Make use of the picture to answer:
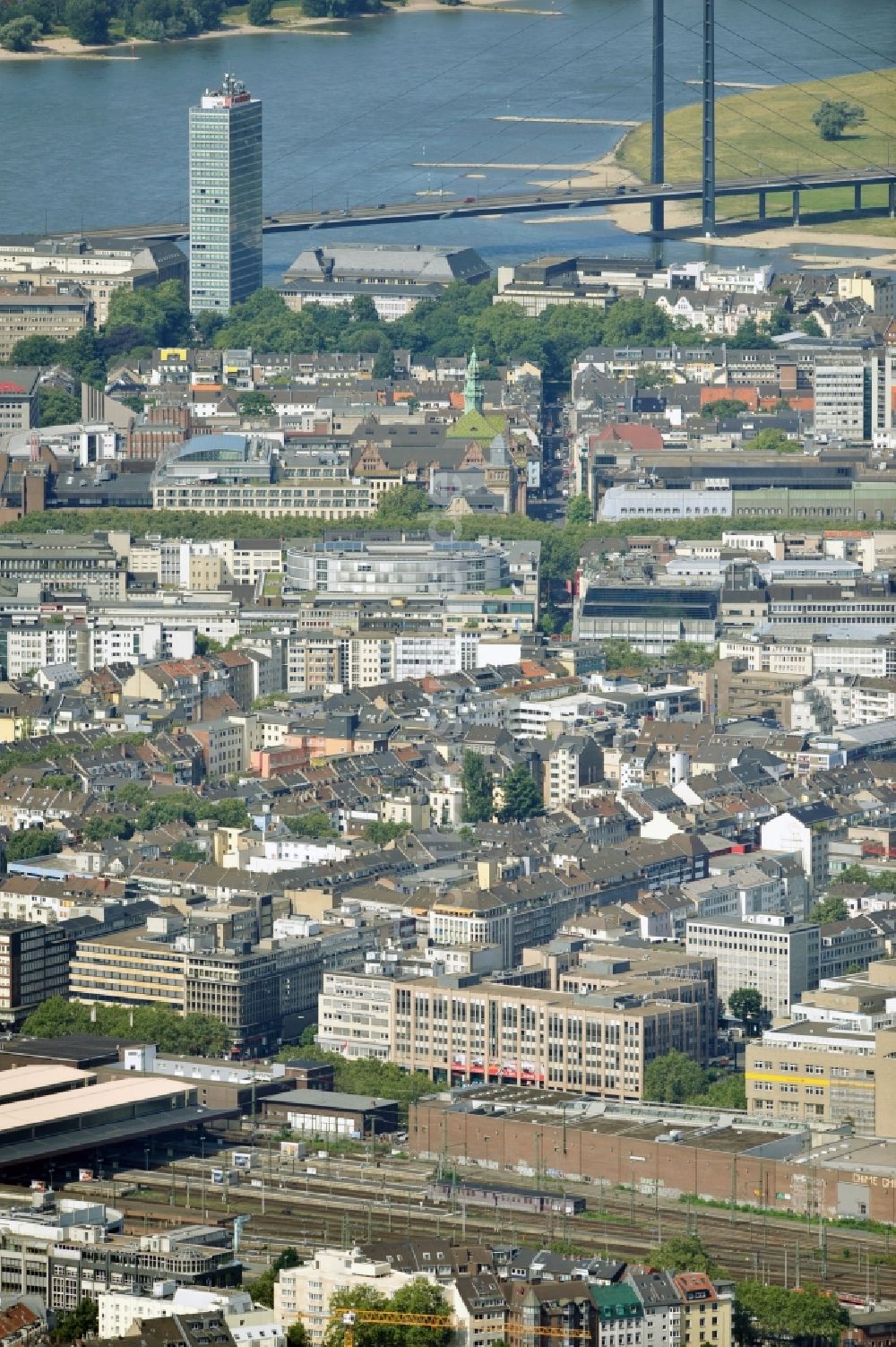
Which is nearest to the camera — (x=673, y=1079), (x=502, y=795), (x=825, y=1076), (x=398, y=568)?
(x=825, y=1076)

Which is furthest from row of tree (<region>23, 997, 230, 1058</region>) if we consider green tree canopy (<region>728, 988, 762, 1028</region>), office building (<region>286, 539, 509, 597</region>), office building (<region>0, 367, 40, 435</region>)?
office building (<region>0, 367, 40, 435</region>)

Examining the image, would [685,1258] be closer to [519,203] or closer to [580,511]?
[580,511]

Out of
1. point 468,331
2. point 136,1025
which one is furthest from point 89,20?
point 136,1025

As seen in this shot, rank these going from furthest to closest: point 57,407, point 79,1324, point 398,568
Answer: point 57,407 → point 398,568 → point 79,1324

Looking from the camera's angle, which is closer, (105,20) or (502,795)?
(502,795)

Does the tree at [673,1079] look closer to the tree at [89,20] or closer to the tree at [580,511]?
the tree at [580,511]

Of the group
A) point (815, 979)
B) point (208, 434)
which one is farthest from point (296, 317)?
point (815, 979)
